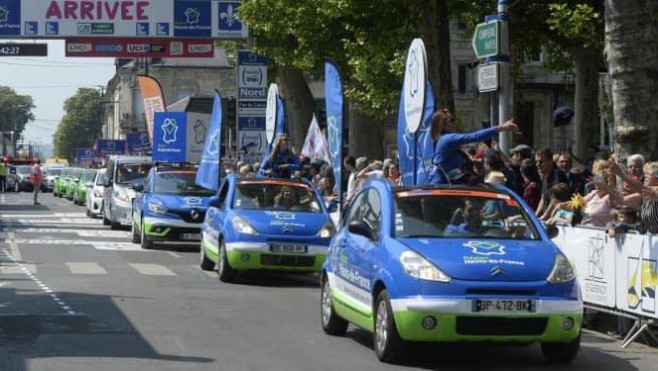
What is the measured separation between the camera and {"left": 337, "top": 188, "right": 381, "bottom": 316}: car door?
11.3 m

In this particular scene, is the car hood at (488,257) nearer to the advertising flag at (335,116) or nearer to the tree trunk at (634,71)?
the tree trunk at (634,71)

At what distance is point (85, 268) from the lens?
20.0m

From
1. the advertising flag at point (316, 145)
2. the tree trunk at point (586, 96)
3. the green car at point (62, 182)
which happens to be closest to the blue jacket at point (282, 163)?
the advertising flag at point (316, 145)

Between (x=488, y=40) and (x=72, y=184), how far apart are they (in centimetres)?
4214

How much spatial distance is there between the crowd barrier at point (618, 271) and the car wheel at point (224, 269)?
5.50 metres

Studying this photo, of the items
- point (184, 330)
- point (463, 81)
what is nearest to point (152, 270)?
point (184, 330)

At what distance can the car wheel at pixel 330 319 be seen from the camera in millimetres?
12523

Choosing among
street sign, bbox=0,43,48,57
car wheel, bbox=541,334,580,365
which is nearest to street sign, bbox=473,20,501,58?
car wheel, bbox=541,334,580,365

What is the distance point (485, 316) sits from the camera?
10.3m

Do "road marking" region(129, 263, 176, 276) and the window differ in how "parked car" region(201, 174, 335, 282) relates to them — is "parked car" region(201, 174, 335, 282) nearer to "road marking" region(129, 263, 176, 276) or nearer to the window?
"road marking" region(129, 263, 176, 276)

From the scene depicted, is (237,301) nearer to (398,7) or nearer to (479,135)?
(479,135)

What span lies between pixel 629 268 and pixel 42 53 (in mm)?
30723

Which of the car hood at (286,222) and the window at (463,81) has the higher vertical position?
the window at (463,81)

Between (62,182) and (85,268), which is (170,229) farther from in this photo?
(62,182)
